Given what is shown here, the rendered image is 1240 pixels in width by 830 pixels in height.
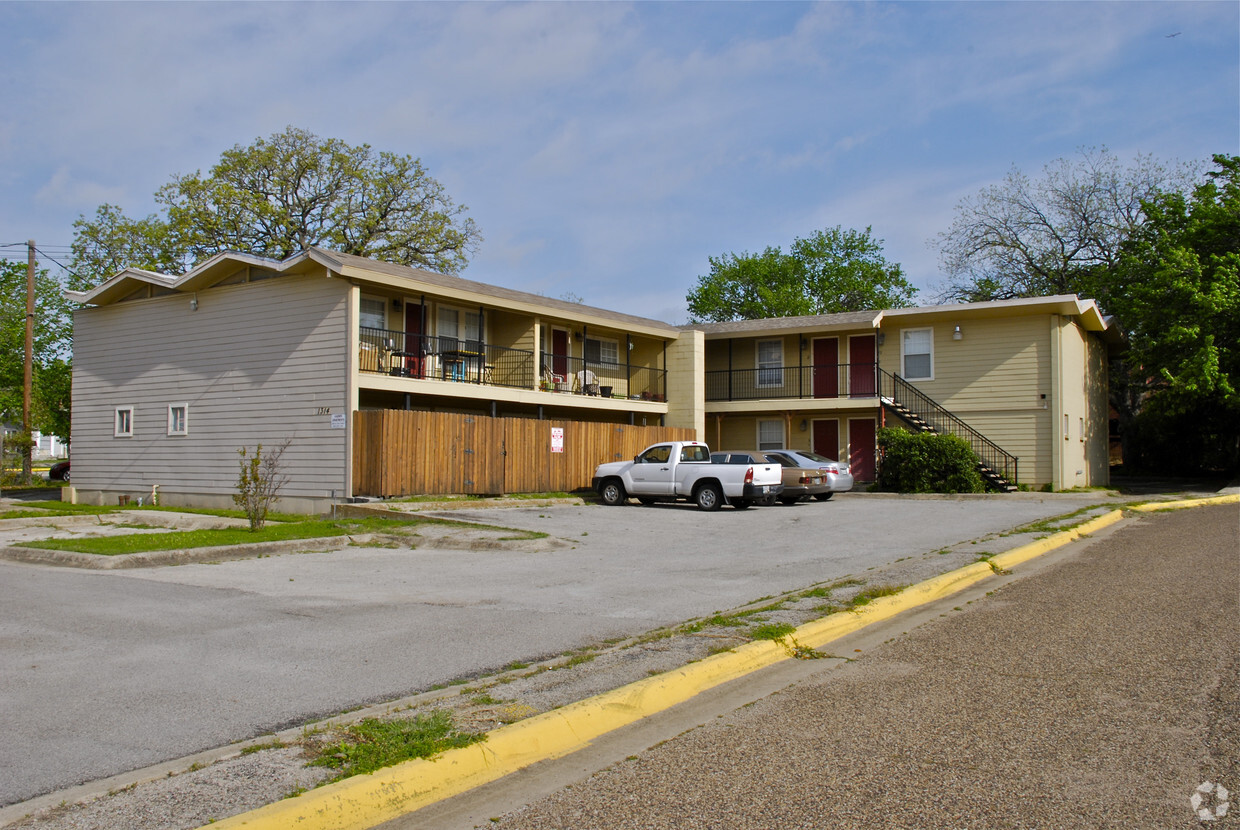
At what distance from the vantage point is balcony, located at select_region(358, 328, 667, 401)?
→ 23.5 meters

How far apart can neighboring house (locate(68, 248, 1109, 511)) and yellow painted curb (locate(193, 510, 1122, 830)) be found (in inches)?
598

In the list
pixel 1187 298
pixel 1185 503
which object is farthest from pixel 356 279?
pixel 1187 298

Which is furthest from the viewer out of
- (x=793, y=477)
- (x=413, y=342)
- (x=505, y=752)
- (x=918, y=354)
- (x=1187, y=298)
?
(x=918, y=354)

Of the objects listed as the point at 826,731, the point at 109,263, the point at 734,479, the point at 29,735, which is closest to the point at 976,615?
the point at 826,731

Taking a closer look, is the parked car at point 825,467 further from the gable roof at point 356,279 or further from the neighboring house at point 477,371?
the gable roof at point 356,279

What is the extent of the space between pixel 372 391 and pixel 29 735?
766 inches

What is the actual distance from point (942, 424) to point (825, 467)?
725 cm

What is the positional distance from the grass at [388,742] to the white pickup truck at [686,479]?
17069mm

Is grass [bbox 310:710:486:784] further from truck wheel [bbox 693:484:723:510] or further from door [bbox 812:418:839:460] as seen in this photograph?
door [bbox 812:418:839:460]

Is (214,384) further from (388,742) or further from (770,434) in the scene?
(388,742)

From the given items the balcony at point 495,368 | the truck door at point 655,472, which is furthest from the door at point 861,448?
the truck door at point 655,472

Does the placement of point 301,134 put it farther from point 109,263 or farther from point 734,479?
point 734,479

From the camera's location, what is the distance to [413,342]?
992 inches

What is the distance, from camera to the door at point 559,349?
30.1 metres
